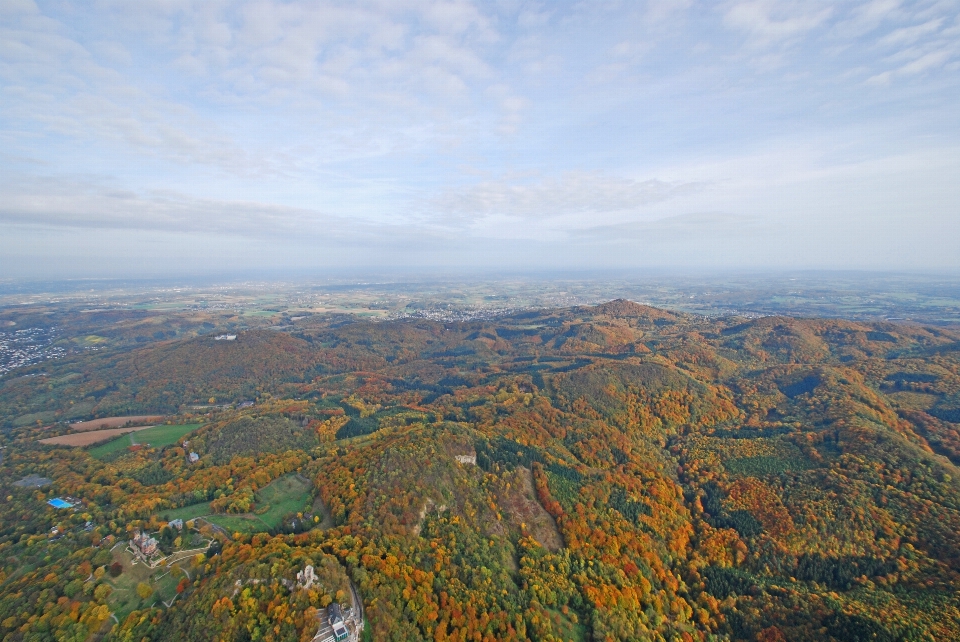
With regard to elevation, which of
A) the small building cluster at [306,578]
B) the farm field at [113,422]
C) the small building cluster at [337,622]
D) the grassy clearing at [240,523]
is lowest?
the farm field at [113,422]

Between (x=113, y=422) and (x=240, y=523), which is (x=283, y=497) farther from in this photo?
(x=113, y=422)

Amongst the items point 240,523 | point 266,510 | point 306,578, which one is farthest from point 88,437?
point 306,578

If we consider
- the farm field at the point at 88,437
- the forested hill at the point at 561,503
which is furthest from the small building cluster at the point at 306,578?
the farm field at the point at 88,437

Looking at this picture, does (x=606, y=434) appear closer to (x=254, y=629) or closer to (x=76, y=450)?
(x=254, y=629)

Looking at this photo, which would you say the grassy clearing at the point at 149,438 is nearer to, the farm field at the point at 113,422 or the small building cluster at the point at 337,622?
the farm field at the point at 113,422

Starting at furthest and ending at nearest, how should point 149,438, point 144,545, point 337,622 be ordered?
point 149,438, point 144,545, point 337,622
